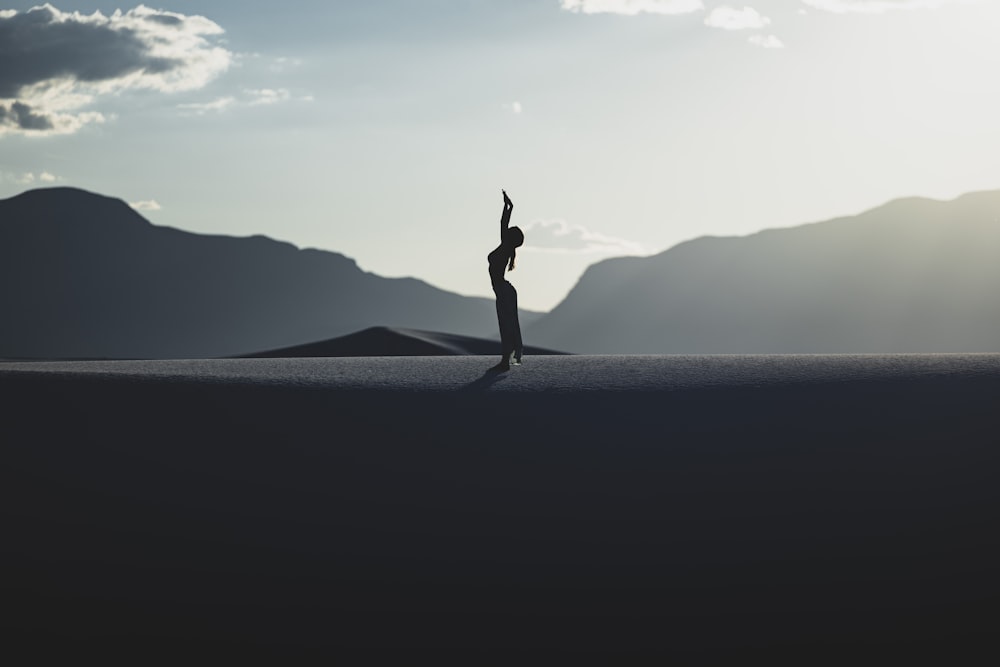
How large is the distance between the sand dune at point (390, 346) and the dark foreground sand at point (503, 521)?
3078cm

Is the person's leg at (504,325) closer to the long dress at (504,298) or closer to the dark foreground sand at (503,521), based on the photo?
the long dress at (504,298)

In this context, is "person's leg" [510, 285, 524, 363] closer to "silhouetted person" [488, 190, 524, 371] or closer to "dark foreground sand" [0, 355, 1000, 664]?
"silhouetted person" [488, 190, 524, 371]

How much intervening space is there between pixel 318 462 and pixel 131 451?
2.32 m

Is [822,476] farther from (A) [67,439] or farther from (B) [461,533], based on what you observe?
(A) [67,439]

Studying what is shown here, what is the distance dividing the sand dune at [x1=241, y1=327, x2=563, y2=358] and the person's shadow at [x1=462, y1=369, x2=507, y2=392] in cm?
2828

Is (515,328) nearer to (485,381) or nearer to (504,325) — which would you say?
(504,325)

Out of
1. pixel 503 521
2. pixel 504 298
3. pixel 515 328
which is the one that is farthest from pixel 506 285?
pixel 503 521

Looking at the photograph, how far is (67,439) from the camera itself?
1234cm

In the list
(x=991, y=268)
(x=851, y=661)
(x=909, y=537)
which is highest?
(x=991, y=268)

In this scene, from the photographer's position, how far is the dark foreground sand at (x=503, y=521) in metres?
9.20

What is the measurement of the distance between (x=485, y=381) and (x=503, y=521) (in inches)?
169

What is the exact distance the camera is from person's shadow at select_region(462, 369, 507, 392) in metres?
13.9

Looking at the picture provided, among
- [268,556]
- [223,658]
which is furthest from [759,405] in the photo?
[223,658]

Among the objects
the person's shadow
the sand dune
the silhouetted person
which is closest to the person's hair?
the silhouetted person
